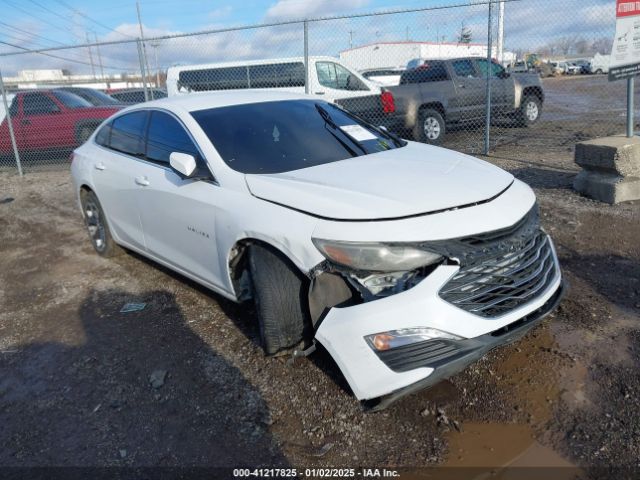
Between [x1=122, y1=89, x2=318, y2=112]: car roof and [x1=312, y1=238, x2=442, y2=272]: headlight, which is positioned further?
[x1=122, y1=89, x2=318, y2=112]: car roof

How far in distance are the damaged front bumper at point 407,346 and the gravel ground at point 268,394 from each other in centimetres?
33

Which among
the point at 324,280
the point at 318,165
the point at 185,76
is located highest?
the point at 185,76

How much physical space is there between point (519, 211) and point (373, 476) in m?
1.62

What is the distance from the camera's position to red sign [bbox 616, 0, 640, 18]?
605 centimetres

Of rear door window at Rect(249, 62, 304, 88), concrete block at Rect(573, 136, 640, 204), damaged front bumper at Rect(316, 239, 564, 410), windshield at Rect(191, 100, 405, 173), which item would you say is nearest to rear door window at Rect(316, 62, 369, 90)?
rear door window at Rect(249, 62, 304, 88)

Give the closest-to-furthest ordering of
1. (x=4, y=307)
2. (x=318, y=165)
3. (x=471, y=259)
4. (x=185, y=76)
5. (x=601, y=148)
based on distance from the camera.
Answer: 1. (x=471, y=259)
2. (x=318, y=165)
3. (x=4, y=307)
4. (x=601, y=148)
5. (x=185, y=76)

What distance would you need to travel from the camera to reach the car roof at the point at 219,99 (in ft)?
13.8

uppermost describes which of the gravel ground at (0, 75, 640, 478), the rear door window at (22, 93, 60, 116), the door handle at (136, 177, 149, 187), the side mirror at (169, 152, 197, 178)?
the rear door window at (22, 93, 60, 116)

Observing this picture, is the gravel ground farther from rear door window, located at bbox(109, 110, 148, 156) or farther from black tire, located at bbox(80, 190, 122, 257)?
rear door window, located at bbox(109, 110, 148, 156)

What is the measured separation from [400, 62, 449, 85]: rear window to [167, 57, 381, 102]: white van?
861 mm

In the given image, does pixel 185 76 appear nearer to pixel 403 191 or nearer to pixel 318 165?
pixel 318 165

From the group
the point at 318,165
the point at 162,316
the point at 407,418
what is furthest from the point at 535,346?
the point at 162,316

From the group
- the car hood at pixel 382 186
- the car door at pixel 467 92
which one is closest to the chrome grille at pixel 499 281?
the car hood at pixel 382 186

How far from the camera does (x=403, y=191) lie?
2.97m
